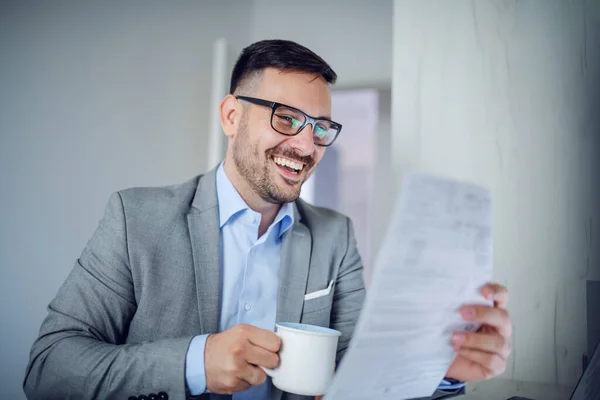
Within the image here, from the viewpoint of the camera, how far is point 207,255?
0.99 meters

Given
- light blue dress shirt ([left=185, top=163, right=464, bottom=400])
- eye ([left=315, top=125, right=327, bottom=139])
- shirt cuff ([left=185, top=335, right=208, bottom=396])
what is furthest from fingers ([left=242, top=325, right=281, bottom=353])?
eye ([left=315, top=125, right=327, bottom=139])

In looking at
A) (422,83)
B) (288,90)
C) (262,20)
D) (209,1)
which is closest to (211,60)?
(209,1)

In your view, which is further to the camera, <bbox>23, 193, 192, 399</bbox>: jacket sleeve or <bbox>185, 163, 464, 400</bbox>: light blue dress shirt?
<bbox>185, 163, 464, 400</bbox>: light blue dress shirt

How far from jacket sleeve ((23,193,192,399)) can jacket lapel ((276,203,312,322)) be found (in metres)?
0.34

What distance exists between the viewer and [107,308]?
2.91ft

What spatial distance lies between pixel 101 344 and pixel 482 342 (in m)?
0.65

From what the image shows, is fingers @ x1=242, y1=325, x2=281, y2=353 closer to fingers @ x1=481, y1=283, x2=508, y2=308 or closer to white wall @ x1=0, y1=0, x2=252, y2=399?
fingers @ x1=481, y1=283, x2=508, y2=308

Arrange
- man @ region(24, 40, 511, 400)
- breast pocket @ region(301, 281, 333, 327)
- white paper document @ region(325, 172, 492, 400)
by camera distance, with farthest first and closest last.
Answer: breast pocket @ region(301, 281, 333, 327) → man @ region(24, 40, 511, 400) → white paper document @ region(325, 172, 492, 400)

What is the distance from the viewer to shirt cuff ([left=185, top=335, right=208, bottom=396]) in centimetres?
71

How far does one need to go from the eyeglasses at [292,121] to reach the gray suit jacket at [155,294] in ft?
0.69

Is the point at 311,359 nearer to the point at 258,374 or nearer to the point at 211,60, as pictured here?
the point at 258,374

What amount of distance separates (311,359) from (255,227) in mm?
532

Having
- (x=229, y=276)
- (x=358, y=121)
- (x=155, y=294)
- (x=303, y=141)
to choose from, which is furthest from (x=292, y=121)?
(x=358, y=121)

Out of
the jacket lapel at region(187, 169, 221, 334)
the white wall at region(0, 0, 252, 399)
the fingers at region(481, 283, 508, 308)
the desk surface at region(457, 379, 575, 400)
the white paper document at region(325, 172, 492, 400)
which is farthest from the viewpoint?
the white wall at region(0, 0, 252, 399)
